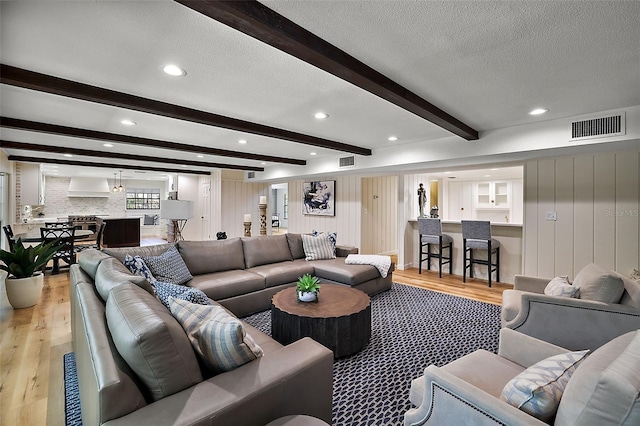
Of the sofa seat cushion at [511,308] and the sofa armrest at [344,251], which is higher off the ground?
the sofa armrest at [344,251]

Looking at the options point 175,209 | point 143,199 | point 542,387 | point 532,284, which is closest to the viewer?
point 542,387

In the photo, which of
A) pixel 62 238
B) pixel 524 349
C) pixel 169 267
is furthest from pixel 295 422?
pixel 62 238

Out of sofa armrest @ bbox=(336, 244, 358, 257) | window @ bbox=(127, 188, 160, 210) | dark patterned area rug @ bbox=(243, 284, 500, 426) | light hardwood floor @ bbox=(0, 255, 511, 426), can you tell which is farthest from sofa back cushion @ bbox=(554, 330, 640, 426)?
window @ bbox=(127, 188, 160, 210)

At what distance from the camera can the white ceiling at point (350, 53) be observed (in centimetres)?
155

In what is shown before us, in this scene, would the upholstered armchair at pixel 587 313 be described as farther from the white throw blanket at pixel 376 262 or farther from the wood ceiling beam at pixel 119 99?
the wood ceiling beam at pixel 119 99

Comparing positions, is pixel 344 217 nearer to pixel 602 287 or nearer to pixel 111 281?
pixel 602 287

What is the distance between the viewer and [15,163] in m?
6.95

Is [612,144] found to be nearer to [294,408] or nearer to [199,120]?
[294,408]

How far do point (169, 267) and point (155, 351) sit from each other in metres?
2.26

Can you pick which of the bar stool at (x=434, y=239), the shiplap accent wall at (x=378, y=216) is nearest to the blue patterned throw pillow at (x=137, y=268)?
the bar stool at (x=434, y=239)

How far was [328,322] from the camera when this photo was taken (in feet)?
7.93

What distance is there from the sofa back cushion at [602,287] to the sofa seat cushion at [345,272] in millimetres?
2204

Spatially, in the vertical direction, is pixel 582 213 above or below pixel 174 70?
below

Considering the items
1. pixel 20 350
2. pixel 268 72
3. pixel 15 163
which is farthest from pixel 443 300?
pixel 15 163
